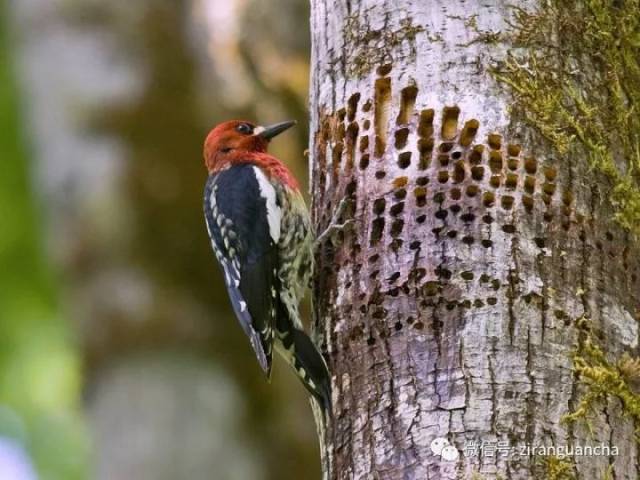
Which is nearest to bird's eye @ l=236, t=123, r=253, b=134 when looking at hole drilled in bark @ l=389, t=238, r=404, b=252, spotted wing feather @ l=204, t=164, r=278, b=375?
spotted wing feather @ l=204, t=164, r=278, b=375

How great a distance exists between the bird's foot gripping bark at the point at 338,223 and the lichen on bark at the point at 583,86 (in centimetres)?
62

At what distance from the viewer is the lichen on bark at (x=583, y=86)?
3.37 meters

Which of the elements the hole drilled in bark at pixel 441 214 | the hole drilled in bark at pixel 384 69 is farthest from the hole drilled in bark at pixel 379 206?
the hole drilled in bark at pixel 384 69

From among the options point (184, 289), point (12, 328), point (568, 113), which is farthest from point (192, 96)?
point (568, 113)

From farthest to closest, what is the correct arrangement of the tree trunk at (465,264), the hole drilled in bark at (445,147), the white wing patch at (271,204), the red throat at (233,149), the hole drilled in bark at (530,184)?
the red throat at (233,149), the white wing patch at (271,204), the hole drilled in bark at (445,147), the hole drilled in bark at (530,184), the tree trunk at (465,264)

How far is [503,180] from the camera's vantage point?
328 cm

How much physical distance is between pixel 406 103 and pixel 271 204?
4.27 feet

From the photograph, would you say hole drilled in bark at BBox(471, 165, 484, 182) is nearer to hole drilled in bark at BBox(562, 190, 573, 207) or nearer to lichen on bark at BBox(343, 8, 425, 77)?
hole drilled in bark at BBox(562, 190, 573, 207)

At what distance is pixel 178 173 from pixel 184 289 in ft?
2.44

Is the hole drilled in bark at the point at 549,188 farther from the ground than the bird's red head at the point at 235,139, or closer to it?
closer to it

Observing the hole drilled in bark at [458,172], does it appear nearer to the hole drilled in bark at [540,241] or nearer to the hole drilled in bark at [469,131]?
the hole drilled in bark at [469,131]

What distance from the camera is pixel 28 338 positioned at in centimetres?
829

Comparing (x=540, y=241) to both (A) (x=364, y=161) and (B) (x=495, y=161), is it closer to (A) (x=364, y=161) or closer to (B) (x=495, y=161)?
(B) (x=495, y=161)

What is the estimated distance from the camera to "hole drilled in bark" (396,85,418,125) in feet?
11.5
